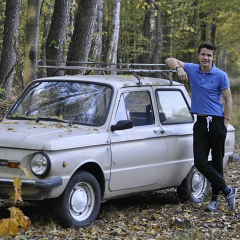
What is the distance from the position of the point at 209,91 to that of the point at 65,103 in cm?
195

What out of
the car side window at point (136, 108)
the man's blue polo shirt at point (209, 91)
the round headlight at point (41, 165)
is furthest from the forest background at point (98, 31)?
the round headlight at point (41, 165)

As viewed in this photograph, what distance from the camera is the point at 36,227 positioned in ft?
23.7

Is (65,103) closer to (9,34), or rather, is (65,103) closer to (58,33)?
(58,33)

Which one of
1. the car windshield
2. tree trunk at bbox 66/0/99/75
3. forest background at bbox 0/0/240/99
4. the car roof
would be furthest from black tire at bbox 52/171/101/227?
tree trunk at bbox 66/0/99/75

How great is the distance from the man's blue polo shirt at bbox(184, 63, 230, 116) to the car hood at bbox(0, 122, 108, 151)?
1.63 m

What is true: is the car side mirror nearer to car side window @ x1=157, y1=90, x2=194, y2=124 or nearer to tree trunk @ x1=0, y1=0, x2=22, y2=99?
car side window @ x1=157, y1=90, x2=194, y2=124

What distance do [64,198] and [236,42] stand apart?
3604cm

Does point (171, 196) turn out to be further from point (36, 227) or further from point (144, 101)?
point (36, 227)

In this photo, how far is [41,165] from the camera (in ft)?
22.7

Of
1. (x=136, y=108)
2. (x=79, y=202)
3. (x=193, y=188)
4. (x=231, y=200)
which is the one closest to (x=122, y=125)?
(x=136, y=108)

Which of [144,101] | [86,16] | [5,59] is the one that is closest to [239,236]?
[144,101]

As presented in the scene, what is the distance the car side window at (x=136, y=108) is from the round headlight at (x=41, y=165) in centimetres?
144

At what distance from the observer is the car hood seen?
22.9 ft

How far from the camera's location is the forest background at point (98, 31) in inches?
508
